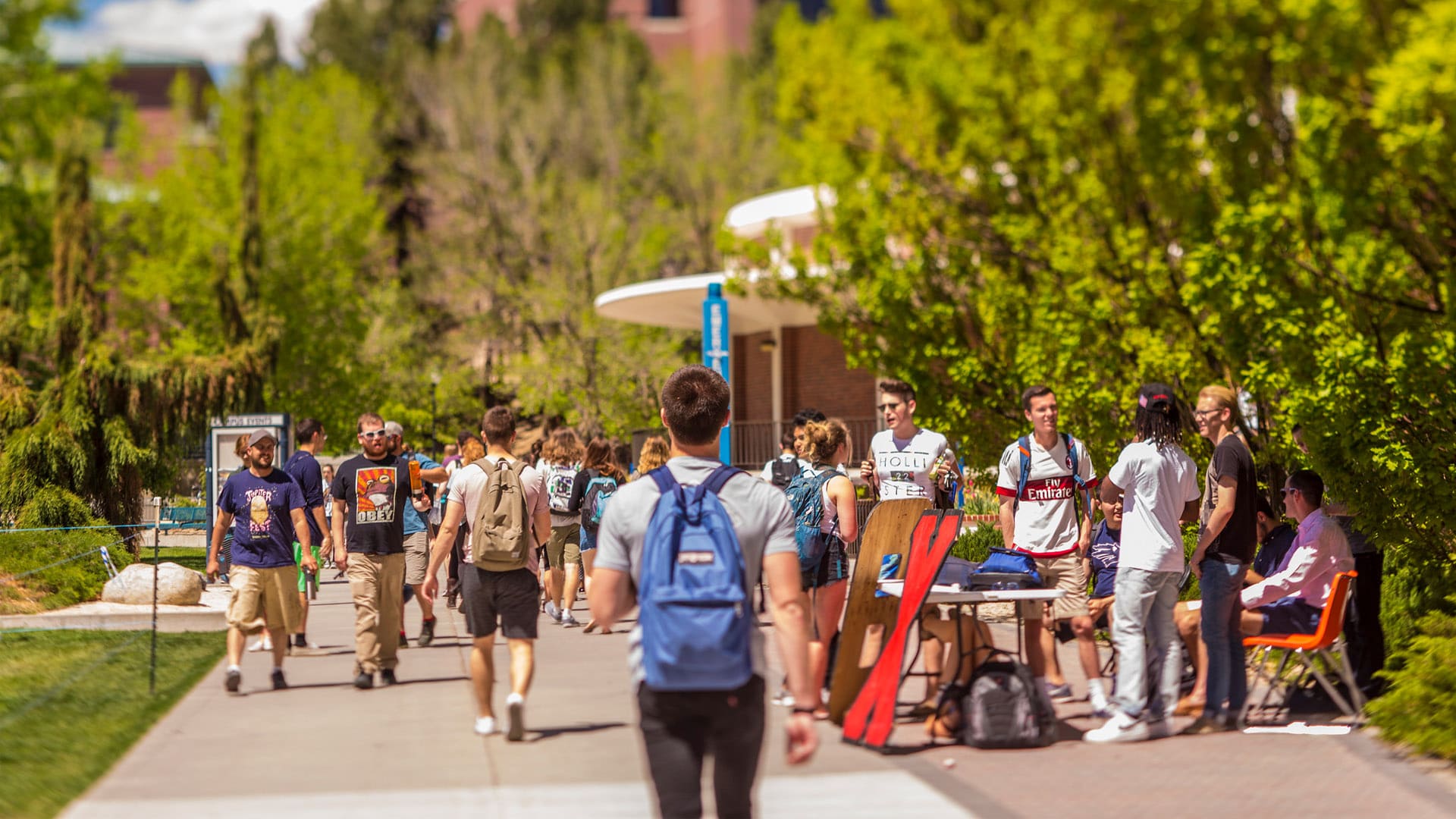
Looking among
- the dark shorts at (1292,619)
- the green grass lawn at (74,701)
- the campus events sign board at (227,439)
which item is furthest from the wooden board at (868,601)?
the campus events sign board at (227,439)

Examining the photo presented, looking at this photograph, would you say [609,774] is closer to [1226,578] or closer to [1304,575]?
[1226,578]

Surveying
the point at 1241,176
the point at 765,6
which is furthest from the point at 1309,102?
the point at 765,6

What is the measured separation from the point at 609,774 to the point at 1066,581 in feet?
9.48

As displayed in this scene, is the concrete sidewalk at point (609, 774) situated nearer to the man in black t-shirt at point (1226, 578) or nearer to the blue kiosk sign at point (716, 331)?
the man in black t-shirt at point (1226, 578)

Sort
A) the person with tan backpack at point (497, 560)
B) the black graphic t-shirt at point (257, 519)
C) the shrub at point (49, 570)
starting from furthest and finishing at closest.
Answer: the shrub at point (49, 570), the black graphic t-shirt at point (257, 519), the person with tan backpack at point (497, 560)

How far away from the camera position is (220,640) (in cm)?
1287

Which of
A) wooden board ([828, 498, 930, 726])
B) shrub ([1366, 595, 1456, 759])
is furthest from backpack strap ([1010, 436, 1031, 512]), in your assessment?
shrub ([1366, 595, 1456, 759])

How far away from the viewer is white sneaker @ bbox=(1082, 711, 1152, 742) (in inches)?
311

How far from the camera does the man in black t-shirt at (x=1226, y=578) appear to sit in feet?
26.8

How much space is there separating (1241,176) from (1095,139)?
5.44 metres

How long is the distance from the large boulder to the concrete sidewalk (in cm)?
558

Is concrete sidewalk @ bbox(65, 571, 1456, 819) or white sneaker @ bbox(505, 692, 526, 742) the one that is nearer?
concrete sidewalk @ bbox(65, 571, 1456, 819)

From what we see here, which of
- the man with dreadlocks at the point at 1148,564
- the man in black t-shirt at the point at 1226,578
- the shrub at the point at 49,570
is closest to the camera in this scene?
the man with dreadlocks at the point at 1148,564

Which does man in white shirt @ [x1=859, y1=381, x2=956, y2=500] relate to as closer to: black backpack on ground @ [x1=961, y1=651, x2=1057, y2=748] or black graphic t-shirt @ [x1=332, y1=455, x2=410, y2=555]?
black backpack on ground @ [x1=961, y1=651, x2=1057, y2=748]
